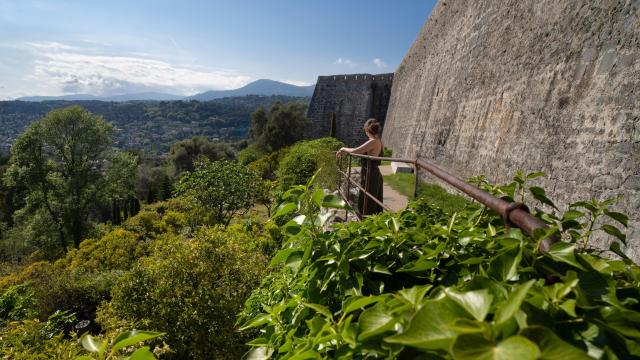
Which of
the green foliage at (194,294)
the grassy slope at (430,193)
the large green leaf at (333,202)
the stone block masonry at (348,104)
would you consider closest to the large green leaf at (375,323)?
→ the large green leaf at (333,202)

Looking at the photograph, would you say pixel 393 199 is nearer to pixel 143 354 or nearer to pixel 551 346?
pixel 143 354

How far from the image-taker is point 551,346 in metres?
0.55

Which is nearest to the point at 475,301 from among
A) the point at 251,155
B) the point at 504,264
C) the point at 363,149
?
the point at 504,264

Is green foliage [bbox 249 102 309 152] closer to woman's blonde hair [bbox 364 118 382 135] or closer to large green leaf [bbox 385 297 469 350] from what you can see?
woman's blonde hair [bbox 364 118 382 135]

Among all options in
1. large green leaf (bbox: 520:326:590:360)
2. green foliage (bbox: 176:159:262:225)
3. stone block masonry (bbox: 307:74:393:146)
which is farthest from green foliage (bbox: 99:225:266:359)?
stone block masonry (bbox: 307:74:393:146)

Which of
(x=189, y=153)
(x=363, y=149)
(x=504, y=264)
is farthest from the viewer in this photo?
(x=189, y=153)

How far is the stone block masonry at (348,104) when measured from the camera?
31438mm

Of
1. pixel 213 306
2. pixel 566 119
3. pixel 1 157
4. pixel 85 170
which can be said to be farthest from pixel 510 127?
pixel 1 157

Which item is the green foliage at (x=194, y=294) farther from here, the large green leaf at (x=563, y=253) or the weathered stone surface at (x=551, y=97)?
the large green leaf at (x=563, y=253)

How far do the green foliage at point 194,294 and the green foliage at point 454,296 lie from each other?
16.3ft

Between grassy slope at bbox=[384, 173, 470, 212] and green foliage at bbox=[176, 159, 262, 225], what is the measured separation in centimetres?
586

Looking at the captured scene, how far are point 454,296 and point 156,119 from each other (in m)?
189

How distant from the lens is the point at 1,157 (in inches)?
2322

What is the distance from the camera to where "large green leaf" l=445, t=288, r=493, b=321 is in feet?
2.12
